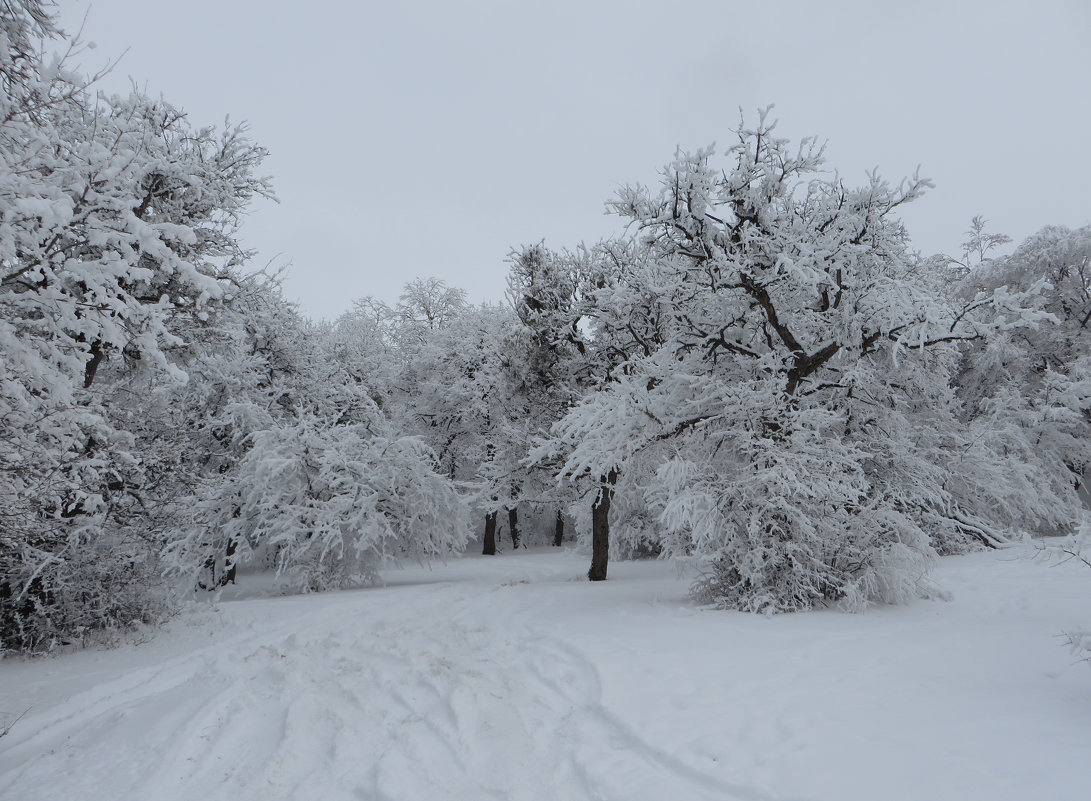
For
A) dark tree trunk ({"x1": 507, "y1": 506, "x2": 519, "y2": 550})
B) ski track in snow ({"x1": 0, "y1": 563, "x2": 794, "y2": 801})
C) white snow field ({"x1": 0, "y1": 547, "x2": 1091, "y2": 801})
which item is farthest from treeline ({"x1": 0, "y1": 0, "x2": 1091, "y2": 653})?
dark tree trunk ({"x1": 507, "y1": 506, "x2": 519, "y2": 550})

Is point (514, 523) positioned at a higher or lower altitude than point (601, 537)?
higher

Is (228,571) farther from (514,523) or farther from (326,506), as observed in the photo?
(514,523)

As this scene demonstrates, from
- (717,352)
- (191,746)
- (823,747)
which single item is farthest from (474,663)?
(717,352)

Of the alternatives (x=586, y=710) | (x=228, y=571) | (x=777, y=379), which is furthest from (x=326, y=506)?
(x=586, y=710)

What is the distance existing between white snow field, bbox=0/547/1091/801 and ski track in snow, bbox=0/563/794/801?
2 centimetres

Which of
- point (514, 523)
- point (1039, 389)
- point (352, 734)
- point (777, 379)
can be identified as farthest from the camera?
point (514, 523)

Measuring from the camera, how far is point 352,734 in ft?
16.9

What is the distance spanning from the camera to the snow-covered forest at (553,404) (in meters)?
5.54

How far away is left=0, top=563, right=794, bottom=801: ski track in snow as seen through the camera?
14.1 feet

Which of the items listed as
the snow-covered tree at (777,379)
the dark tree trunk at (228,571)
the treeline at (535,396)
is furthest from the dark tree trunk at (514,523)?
the snow-covered tree at (777,379)

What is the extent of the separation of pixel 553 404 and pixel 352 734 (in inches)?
486

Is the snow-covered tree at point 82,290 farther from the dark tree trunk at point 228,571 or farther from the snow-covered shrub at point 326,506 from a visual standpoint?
the dark tree trunk at point 228,571

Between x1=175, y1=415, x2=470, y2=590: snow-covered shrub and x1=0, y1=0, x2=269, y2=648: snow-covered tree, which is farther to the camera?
x1=175, y1=415, x2=470, y2=590: snow-covered shrub

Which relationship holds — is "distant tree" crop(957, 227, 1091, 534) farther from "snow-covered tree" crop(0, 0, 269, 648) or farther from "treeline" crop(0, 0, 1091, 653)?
"snow-covered tree" crop(0, 0, 269, 648)
